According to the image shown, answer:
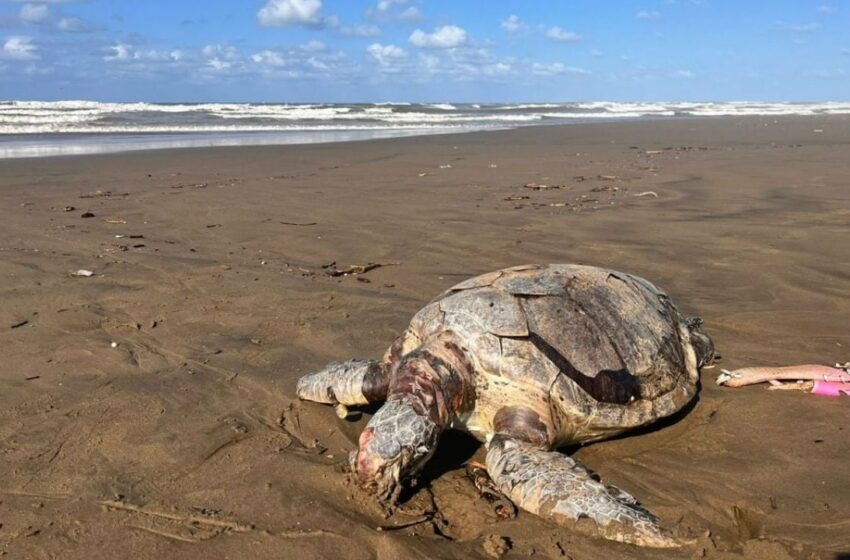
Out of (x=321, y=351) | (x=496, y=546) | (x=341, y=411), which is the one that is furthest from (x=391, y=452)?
(x=321, y=351)

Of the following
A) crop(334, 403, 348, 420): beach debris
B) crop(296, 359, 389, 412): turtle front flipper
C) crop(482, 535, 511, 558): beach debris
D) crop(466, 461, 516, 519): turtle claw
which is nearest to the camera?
crop(482, 535, 511, 558): beach debris

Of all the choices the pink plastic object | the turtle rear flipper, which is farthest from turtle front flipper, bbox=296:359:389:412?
the pink plastic object

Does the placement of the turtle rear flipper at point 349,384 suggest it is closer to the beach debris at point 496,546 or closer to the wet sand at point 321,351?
the wet sand at point 321,351

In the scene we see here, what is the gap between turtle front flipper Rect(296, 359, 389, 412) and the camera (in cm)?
420

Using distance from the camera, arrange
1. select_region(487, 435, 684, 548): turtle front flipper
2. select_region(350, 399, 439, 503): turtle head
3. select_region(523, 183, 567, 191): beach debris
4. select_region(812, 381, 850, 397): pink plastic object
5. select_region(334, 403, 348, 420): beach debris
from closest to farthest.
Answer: select_region(487, 435, 684, 548): turtle front flipper → select_region(350, 399, 439, 503): turtle head → select_region(334, 403, 348, 420): beach debris → select_region(812, 381, 850, 397): pink plastic object → select_region(523, 183, 567, 191): beach debris

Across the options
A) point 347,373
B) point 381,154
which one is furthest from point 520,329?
point 381,154

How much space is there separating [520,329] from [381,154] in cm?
1699

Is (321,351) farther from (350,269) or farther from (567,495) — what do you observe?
(567,495)

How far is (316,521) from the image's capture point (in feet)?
10.4

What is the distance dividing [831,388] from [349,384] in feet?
10.4

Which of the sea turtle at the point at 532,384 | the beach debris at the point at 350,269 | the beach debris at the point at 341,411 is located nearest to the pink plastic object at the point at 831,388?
the sea turtle at the point at 532,384

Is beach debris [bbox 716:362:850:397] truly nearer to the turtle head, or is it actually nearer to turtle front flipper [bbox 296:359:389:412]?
turtle front flipper [bbox 296:359:389:412]

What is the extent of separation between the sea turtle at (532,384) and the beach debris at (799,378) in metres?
0.34

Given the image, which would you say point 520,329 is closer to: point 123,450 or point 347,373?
point 347,373
